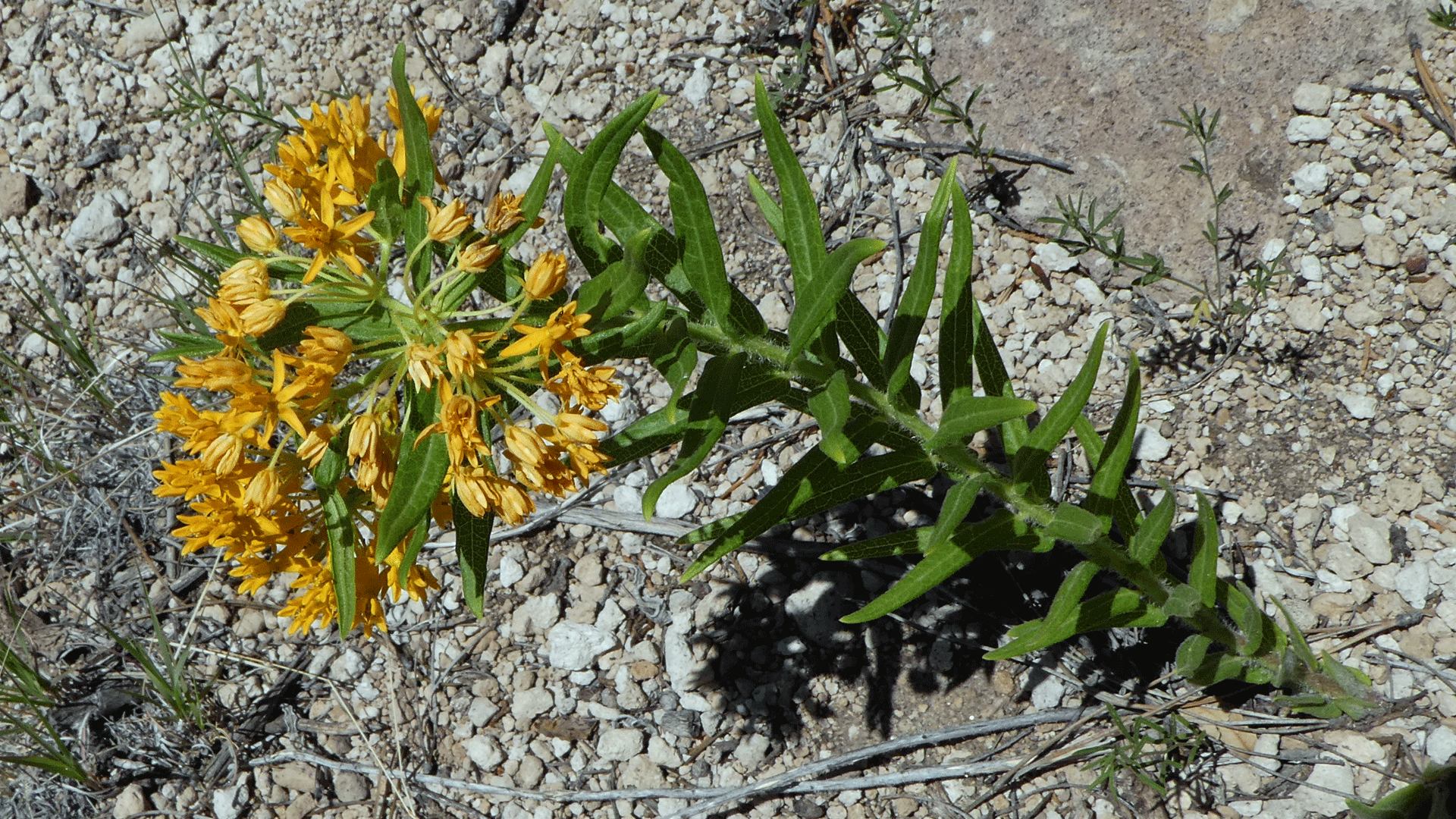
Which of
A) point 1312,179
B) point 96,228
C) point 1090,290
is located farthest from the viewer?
point 96,228

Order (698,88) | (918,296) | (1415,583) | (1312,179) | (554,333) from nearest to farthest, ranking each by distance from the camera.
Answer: (554,333), (918,296), (1415,583), (1312,179), (698,88)

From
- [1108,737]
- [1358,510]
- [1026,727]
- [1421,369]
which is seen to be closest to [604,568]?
[1026,727]

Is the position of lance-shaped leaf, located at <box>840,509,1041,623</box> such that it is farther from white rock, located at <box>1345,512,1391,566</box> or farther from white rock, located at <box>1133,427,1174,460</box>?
white rock, located at <box>1345,512,1391,566</box>

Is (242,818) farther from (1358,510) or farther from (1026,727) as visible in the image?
(1358,510)

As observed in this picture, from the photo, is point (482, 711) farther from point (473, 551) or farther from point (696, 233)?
point (696, 233)

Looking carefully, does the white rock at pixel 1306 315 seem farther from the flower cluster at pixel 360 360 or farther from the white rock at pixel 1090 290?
the flower cluster at pixel 360 360

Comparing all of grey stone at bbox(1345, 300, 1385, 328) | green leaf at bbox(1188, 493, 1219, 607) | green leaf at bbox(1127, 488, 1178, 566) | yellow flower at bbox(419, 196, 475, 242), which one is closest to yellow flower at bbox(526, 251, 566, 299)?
yellow flower at bbox(419, 196, 475, 242)

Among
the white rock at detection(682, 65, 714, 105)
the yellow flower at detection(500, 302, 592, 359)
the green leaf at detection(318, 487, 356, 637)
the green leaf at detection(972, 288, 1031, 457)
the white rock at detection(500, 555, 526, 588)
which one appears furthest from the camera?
the white rock at detection(682, 65, 714, 105)

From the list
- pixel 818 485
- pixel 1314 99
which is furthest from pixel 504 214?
pixel 1314 99
